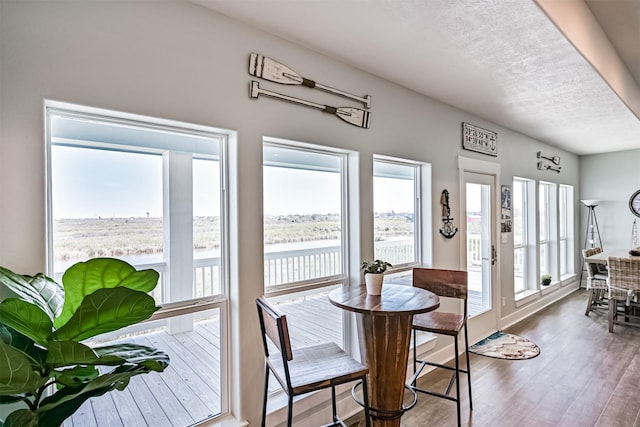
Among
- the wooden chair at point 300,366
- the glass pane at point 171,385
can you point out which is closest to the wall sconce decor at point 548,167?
the wooden chair at point 300,366

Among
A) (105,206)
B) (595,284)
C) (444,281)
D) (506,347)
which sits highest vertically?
(105,206)

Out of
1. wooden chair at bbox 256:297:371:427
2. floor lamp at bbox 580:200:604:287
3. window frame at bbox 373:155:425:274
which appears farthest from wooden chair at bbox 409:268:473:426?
floor lamp at bbox 580:200:604:287

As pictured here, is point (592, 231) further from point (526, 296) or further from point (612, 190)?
point (526, 296)

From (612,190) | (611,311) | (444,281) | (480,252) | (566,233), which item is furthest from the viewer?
(566,233)

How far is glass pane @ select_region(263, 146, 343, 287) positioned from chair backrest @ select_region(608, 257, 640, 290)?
3.61m

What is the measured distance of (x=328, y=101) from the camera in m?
2.37

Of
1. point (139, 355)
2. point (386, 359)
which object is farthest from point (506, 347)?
point (139, 355)

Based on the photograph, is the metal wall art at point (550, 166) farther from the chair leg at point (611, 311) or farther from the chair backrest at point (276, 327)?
the chair backrest at point (276, 327)

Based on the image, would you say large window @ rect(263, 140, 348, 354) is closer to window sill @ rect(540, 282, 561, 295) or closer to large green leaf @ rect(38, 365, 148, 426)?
large green leaf @ rect(38, 365, 148, 426)

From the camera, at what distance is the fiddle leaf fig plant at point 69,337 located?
2.85 feet

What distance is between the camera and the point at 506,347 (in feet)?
12.2

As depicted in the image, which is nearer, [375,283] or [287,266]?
[375,283]

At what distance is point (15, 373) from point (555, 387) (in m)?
3.48

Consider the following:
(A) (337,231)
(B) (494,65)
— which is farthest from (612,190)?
(A) (337,231)
